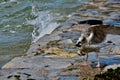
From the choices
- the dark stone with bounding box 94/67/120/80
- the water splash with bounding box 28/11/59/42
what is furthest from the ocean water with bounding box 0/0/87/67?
the dark stone with bounding box 94/67/120/80

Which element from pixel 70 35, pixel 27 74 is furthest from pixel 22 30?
pixel 27 74

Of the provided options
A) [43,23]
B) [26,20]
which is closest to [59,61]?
[43,23]

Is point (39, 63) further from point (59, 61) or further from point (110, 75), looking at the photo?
point (110, 75)

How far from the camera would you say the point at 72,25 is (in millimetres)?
7746

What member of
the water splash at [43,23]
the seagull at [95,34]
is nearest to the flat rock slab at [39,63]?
the seagull at [95,34]

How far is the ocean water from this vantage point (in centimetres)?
878

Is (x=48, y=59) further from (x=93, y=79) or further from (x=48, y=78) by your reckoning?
(x=93, y=79)

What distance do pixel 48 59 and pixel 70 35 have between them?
5.05 feet

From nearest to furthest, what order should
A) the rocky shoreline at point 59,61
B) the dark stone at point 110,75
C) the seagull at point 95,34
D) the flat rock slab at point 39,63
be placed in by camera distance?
the dark stone at point 110,75, the rocky shoreline at point 59,61, the flat rock slab at point 39,63, the seagull at point 95,34

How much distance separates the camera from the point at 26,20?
11.7 meters

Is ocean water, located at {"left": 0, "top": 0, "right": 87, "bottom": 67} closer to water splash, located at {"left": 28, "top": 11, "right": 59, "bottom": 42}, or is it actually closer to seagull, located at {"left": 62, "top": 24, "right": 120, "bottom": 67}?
water splash, located at {"left": 28, "top": 11, "right": 59, "bottom": 42}

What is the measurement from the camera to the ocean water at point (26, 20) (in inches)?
346

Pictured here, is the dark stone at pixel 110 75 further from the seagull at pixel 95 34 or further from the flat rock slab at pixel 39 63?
the seagull at pixel 95 34

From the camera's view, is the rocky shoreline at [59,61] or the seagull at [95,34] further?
the seagull at [95,34]
